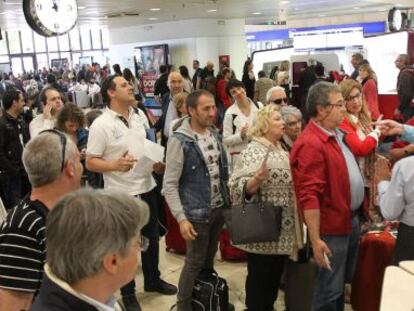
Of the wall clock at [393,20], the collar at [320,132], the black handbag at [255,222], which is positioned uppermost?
the wall clock at [393,20]

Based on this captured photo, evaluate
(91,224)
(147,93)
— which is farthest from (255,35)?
(91,224)

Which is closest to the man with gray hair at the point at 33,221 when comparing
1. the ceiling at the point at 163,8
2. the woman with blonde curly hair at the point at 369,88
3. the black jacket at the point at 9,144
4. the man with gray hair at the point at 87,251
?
the man with gray hair at the point at 87,251

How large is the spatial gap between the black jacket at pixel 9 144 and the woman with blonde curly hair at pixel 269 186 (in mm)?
3080

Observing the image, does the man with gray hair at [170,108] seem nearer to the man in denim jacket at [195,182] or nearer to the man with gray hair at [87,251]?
the man in denim jacket at [195,182]

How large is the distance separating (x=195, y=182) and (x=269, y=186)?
0.45 m

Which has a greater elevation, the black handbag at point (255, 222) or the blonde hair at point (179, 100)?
the blonde hair at point (179, 100)

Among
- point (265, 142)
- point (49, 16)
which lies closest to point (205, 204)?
point (265, 142)

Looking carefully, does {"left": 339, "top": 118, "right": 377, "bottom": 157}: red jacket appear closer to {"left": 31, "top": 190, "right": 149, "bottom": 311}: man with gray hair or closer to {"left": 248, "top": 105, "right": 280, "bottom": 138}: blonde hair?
{"left": 248, "top": 105, "right": 280, "bottom": 138}: blonde hair

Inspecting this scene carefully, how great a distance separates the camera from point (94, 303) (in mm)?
1168

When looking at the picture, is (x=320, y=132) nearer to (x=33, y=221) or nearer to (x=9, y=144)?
(x=33, y=221)

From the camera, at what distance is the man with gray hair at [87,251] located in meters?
1.14

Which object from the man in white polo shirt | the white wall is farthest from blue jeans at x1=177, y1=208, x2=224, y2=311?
the white wall

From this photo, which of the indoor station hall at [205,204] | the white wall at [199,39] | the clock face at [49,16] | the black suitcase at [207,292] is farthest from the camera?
the white wall at [199,39]

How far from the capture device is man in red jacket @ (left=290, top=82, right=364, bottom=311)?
249cm
